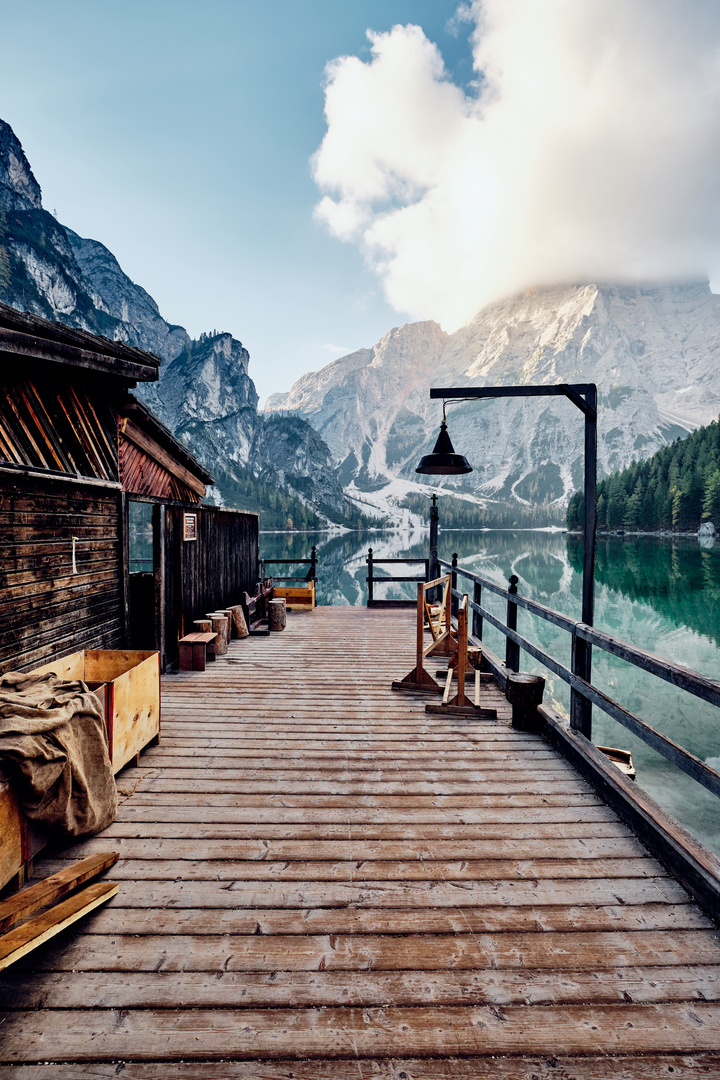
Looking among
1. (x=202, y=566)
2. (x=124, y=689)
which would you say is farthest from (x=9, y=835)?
(x=202, y=566)

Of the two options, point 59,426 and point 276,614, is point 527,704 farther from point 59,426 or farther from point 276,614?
point 276,614

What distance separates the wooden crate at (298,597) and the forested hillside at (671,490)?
81.0 metres

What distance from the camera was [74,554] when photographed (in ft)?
17.9

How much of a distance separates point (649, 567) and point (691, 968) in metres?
60.1

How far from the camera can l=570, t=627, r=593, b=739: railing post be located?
4730 mm

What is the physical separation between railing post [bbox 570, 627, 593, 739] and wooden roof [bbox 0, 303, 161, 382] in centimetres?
586

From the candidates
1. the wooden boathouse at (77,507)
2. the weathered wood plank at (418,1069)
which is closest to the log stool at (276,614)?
the wooden boathouse at (77,507)

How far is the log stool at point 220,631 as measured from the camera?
27.8ft

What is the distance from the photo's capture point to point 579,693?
475 cm

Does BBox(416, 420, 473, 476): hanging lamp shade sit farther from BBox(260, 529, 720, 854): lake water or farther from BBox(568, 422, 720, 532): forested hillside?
BBox(568, 422, 720, 532): forested hillside

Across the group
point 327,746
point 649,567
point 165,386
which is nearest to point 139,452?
point 327,746

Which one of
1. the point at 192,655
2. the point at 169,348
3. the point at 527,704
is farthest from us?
the point at 169,348

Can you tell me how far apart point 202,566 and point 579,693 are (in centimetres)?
702

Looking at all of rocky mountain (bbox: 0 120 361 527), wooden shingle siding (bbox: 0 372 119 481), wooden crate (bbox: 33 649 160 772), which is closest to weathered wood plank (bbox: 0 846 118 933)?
wooden crate (bbox: 33 649 160 772)
